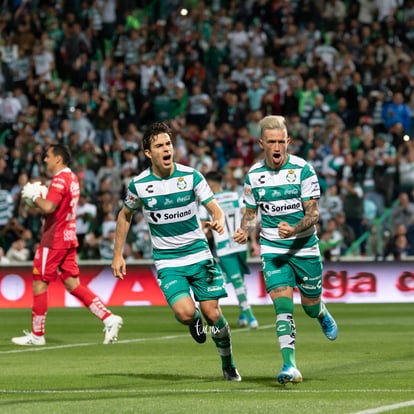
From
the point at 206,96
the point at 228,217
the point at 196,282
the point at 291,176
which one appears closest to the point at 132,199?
the point at 196,282

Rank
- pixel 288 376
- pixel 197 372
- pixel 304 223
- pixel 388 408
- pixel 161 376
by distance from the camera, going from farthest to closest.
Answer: pixel 197 372 → pixel 161 376 → pixel 304 223 → pixel 288 376 → pixel 388 408

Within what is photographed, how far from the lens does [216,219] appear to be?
11.2 metres

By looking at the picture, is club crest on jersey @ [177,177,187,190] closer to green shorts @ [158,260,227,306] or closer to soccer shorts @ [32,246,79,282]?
green shorts @ [158,260,227,306]

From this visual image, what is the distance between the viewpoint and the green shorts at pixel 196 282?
11.7 metres

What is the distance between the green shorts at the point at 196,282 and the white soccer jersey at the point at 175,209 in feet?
0.22

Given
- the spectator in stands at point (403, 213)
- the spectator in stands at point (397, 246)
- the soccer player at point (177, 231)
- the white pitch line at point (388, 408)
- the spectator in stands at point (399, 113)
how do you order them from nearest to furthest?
the white pitch line at point (388, 408) → the soccer player at point (177, 231) → the spectator in stands at point (397, 246) → the spectator in stands at point (403, 213) → the spectator in stands at point (399, 113)

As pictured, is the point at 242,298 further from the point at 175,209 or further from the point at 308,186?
the point at 308,186

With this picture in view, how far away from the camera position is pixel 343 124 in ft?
96.1

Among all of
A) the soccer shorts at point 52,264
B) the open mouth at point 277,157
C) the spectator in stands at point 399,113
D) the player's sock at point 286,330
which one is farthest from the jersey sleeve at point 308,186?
the spectator in stands at point 399,113

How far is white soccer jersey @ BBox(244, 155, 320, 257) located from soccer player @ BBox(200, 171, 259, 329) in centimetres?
727

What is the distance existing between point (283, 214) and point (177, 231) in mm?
1009

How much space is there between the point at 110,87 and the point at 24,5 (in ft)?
14.6

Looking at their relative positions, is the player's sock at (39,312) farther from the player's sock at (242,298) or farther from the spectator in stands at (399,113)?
the spectator in stands at (399,113)

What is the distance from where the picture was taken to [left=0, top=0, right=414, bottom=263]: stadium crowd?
87.6 feet
